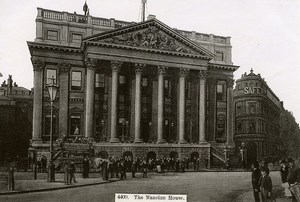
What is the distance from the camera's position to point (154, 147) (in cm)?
3719

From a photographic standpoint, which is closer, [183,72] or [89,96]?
[89,96]

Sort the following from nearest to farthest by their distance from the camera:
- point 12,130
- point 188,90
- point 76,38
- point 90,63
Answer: point 90,63 < point 12,130 < point 76,38 < point 188,90

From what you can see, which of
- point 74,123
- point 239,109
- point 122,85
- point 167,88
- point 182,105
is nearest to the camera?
point 74,123

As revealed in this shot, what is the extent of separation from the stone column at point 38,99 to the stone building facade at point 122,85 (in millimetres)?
90

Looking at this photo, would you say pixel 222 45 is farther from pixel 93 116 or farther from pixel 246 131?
pixel 93 116

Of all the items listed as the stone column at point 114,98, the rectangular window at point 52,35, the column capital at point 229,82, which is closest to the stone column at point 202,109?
the column capital at point 229,82

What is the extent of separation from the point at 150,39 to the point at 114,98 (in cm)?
699

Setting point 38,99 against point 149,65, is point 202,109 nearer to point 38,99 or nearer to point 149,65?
point 149,65

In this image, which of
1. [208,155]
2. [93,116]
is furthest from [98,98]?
[208,155]

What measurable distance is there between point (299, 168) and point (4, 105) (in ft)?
106

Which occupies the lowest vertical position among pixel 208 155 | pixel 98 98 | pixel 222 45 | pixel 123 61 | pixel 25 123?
pixel 208 155

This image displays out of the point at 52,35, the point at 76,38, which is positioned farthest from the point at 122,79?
the point at 52,35

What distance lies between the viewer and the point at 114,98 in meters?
36.4

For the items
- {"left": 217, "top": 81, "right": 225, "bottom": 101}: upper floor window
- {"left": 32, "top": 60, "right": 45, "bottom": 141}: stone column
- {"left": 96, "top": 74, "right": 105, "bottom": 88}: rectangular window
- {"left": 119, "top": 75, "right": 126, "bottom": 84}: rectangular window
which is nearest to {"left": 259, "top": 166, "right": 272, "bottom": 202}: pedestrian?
{"left": 32, "top": 60, "right": 45, "bottom": 141}: stone column
